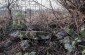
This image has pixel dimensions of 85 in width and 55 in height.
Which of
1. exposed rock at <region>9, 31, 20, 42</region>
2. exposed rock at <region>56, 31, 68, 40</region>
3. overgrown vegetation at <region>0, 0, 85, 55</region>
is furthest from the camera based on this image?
exposed rock at <region>9, 31, 20, 42</region>

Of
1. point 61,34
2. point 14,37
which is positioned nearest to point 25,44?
point 14,37

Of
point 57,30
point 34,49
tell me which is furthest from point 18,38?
point 57,30

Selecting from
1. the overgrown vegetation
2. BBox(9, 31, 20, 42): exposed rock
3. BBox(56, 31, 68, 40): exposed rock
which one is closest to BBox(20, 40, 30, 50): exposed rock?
the overgrown vegetation

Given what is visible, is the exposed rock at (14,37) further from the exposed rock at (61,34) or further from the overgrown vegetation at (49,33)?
the exposed rock at (61,34)

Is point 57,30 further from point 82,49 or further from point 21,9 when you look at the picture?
point 21,9

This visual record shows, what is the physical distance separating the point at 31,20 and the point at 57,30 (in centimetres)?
147

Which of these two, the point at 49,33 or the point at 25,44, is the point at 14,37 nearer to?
the point at 25,44

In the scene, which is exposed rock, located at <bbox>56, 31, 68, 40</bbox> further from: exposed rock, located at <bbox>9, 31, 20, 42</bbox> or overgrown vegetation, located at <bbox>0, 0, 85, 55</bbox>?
exposed rock, located at <bbox>9, 31, 20, 42</bbox>


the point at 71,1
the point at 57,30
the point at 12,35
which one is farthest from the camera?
the point at 12,35

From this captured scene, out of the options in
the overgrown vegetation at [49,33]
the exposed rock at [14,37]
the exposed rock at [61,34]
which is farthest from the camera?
the exposed rock at [14,37]

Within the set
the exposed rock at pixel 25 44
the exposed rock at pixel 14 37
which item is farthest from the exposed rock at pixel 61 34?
the exposed rock at pixel 14 37

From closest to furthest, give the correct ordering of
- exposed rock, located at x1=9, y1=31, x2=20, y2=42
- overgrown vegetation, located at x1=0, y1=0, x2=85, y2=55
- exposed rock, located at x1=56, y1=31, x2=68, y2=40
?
overgrown vegetation, located at x1=0, y1=0, x2=85, y2=55, exposed rock, located at x1=56, y1=31, x2=68, y2=40, exposed rock, located at x1=9, y1=31, x2=20, y2=42

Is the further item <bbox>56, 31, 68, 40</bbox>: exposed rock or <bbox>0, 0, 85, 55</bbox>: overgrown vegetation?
<bbox>56, 31, 68, 40</bbox>: exposed rock

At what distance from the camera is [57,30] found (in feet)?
22.4
